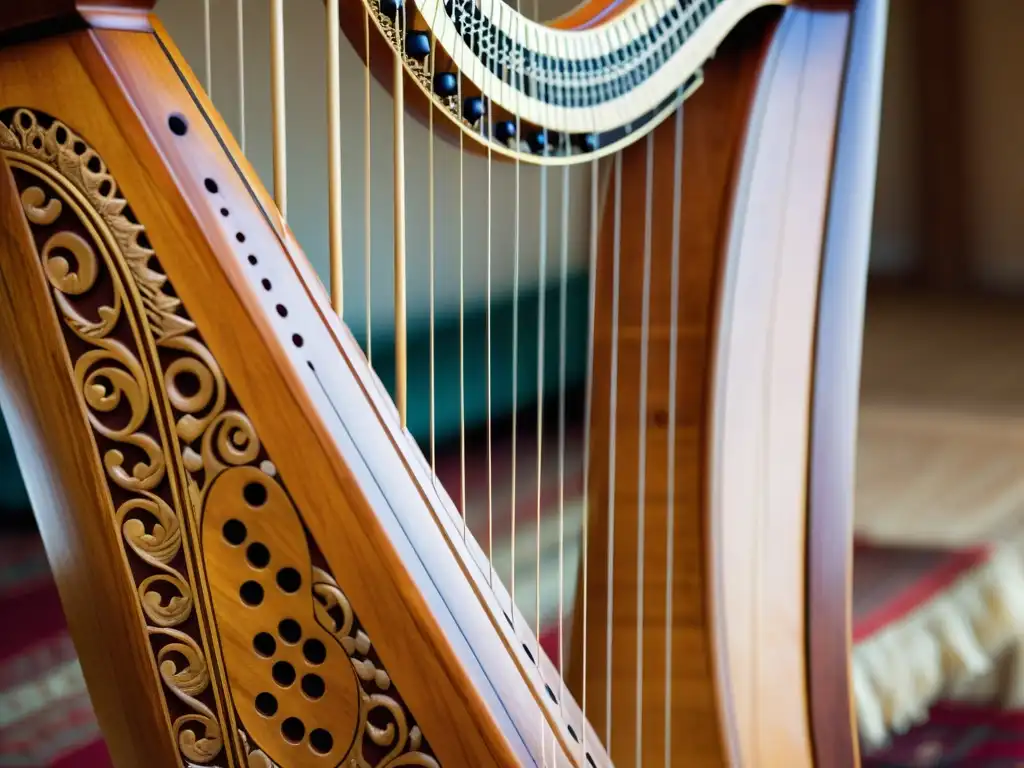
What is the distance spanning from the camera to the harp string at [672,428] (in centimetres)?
73

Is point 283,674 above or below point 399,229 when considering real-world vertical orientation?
below

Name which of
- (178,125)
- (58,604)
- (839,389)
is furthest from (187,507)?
(58,604)

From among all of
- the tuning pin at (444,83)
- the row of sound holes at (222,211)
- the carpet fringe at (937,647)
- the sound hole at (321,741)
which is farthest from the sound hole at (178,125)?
the carpet fringe at (937,647)

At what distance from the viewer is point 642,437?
2.47 ft

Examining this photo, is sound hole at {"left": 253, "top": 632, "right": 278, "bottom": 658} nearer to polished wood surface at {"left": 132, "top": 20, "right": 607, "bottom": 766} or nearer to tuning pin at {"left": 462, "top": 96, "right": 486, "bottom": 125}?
polished wood surface at {"left": 132, "top": 20, "right": 607, "bottom": 766}

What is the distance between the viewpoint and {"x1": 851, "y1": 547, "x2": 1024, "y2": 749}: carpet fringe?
1.36 metres

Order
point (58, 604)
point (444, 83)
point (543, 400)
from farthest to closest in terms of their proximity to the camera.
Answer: point (543, 400), point (58, 604), point (444, 83)

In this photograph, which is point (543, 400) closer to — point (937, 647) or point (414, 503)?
point (937, 647)

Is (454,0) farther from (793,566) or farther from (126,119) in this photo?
(793,566)

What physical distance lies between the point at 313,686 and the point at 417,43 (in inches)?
9.7

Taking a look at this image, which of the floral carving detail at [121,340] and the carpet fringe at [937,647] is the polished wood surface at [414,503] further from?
the carpet fringe at [937,647]

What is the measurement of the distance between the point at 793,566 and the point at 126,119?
0.53 meters

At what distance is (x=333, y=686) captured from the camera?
427 mm

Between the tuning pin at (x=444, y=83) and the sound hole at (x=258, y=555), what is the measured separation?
0.20 meters
